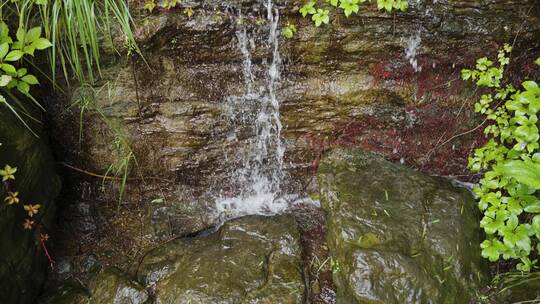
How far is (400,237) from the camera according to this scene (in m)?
3.15

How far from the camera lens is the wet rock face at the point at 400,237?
9.64 ft

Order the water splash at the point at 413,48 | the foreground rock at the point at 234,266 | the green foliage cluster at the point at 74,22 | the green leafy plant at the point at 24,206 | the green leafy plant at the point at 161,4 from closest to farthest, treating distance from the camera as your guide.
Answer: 1. the green leafy plant at the point at 24,206
2. the green foliage cluster at the point at 74,22
3. the foreground rock at the point at 234,266
4. the green leafy plant at the point at 161,4
5. the water splash at the point at 413,48

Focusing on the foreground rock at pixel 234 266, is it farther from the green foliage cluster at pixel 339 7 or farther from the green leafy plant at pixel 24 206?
the green foliage cluster at pixel 339 7

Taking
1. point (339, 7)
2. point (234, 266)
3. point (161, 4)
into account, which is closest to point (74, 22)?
point (161, 4)

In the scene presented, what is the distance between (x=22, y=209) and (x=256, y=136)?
81.8 inches

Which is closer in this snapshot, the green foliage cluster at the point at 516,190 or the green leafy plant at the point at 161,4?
the green foliage cluster at the point at 516,190

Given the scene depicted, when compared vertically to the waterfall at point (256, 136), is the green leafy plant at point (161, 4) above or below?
above

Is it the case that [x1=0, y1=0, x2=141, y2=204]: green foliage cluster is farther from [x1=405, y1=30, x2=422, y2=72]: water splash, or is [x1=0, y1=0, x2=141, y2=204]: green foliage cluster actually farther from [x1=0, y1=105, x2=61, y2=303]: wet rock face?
[x1=405, y1=30, x2=422, y2=72]: water splash

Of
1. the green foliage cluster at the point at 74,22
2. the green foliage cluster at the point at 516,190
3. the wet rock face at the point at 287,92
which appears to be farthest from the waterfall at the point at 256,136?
the green foliage cluster at the point at 516,190

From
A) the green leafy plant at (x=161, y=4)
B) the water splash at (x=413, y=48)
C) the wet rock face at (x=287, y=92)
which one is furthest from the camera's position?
the water splash at (x=413, y=48)

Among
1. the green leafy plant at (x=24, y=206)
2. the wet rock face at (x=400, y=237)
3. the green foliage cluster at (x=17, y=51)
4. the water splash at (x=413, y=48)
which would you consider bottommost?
the wet rock face at (x=400, y=237)

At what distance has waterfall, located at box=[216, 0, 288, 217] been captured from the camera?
12.1 ft

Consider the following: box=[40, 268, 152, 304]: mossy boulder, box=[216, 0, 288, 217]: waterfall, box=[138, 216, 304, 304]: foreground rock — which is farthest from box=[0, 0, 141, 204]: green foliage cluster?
box=[138, 216, 304, 304]: foreground rock

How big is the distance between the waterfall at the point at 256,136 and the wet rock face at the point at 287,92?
2.2 inches
